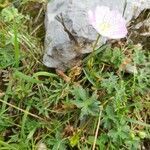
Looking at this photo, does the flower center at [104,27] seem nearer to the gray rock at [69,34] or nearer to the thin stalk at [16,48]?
the gray rock at [69,34]

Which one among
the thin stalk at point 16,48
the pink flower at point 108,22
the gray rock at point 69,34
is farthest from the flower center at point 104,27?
the thin stalk at point 16,48

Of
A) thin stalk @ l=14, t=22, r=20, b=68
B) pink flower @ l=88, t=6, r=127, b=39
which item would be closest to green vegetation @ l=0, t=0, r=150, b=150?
thin stalk @ l=14, t=22, r=20, b=68

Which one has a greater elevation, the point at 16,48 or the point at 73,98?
the point at 16,48

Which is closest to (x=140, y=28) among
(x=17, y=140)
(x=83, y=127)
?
(x=83, y=127)

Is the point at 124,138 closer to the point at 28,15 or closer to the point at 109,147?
the point at 109,147

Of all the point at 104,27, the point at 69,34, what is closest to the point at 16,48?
the point at 69,34

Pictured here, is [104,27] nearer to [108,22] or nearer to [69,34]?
[108,22]
